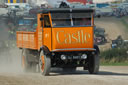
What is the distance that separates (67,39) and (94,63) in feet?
6.26

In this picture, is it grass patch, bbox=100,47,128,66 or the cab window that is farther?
grass patch, bbox=100,47,128,66

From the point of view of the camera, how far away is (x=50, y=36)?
1822 cm

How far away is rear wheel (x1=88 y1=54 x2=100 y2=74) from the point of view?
19.0 metres

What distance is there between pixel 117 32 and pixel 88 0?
56.3 ft

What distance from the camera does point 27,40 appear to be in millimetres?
21797

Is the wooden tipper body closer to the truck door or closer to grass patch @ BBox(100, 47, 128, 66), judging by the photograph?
the truck door

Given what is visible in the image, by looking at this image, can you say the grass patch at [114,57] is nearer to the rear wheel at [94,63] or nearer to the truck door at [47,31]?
the rear wheel at [94,63]

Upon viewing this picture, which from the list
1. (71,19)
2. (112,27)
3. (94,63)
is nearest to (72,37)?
(71,19)

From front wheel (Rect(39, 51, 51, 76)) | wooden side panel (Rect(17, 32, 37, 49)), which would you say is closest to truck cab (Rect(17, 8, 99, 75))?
front wheel (Rect(39, 51, 51, 76))

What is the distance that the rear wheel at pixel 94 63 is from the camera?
19.0 metres

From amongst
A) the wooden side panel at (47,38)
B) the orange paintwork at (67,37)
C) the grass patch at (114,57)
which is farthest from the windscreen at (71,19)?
the grass patch at (114,57)

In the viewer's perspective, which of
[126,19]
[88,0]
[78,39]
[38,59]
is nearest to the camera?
[78,39]

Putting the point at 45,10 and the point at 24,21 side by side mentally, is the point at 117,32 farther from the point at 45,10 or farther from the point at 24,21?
the point at 45,10

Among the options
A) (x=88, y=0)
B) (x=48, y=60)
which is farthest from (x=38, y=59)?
(x=88, y=0)
